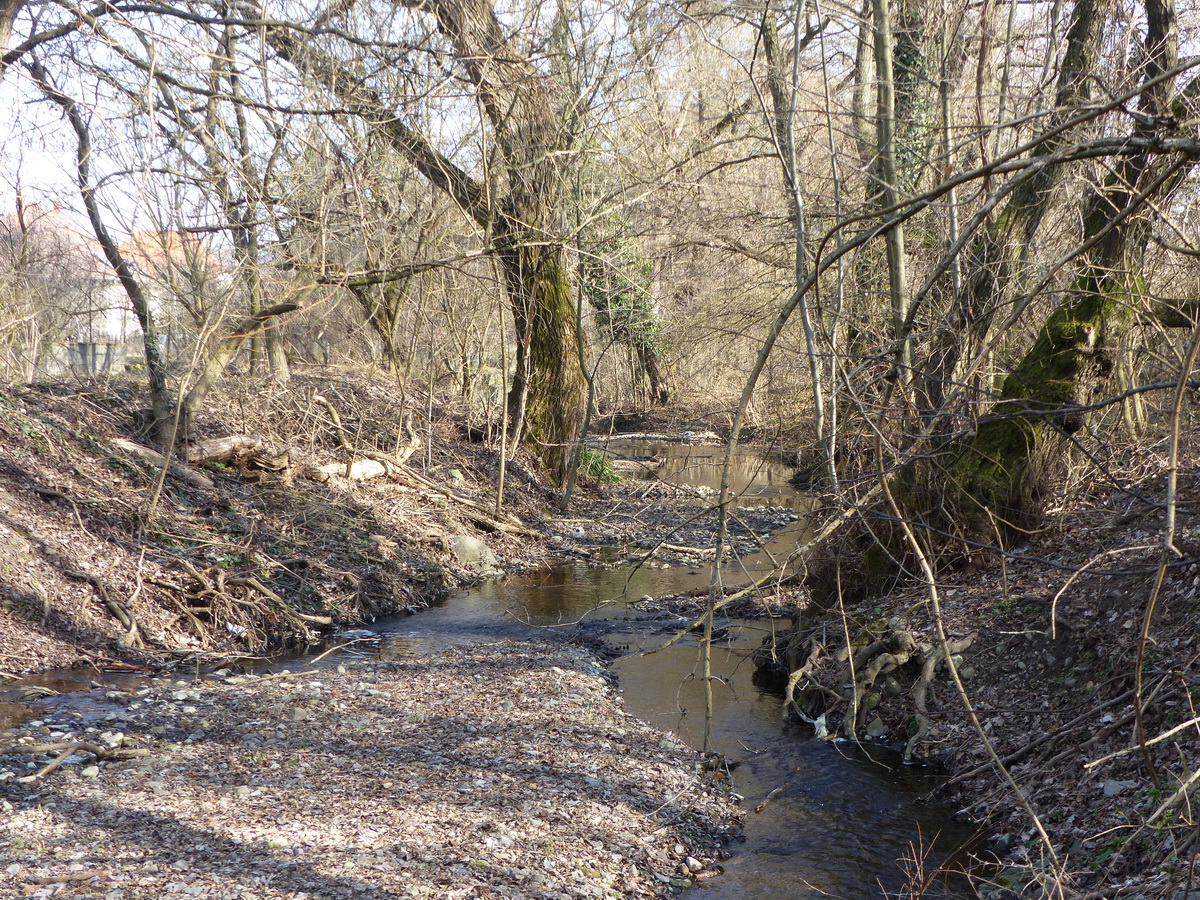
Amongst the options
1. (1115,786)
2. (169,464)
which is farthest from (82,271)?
(1115,786)

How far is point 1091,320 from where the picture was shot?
826 centimetres

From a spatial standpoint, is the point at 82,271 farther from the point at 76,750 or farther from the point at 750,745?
the point at 750,745

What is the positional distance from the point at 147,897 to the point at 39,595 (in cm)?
511

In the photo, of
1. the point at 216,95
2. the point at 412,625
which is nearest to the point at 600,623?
the point at 412,625

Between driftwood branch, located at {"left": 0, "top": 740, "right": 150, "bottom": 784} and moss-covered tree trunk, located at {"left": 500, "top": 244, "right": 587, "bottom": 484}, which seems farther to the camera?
moss-covered tree trunk, located at {"left": 500, "top": 244, "right": 587, "bottom": 484}

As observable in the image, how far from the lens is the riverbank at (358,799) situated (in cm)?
422

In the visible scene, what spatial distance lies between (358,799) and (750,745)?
3115mm

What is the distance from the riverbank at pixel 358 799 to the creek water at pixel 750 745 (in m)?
0.34

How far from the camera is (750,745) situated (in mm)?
6984

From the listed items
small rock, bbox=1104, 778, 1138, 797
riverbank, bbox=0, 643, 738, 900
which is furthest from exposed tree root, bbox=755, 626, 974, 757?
small rock, bbox=1104, 778, 1138, 797

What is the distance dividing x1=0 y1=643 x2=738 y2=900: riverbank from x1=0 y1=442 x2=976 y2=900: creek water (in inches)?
13.3

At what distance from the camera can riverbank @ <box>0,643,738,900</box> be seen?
4.22m

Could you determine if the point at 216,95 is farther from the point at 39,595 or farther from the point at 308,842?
the point at 308,842

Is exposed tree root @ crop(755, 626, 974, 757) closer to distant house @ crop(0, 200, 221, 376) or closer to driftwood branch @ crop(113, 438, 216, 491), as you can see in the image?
driftwood branch @ crop(113, 438, 216, 491)
